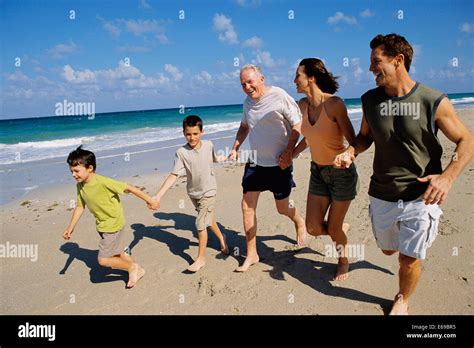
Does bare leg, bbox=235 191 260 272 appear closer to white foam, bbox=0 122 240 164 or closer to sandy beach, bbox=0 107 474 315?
sandy beach, bbox=0 107 474 315

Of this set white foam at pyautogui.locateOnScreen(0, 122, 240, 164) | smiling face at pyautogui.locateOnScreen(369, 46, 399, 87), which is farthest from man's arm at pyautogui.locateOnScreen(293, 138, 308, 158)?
white foam at pyautogui.locateOnScreen(0, 122, 240, 164)

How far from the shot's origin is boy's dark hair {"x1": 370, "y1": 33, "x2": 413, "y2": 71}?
254 cm

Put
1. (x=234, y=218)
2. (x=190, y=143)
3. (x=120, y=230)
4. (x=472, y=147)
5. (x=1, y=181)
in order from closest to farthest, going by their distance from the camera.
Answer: (x=472, y=147), (x=120, y=230), (x=190, y=143), (x=234, y=218), (x=1, y=181)

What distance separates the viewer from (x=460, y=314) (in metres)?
3.02

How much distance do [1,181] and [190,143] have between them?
812cm

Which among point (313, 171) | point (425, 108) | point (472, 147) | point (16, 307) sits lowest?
point (16, 307)

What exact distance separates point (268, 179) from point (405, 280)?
1735 millimetres

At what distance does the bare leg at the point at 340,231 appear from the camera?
3.45 m

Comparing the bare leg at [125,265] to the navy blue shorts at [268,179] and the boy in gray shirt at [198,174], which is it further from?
the navy blue shorts at [268,179]

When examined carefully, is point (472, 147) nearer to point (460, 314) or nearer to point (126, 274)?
point (460, 314)

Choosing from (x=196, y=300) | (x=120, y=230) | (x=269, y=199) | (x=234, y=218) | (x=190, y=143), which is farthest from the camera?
(x=269, y=199)

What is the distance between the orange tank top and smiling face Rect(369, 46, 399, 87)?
719 millimetres

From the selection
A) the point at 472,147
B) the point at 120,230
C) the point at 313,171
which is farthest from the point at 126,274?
the point at 472,147

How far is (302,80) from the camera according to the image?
338cm
